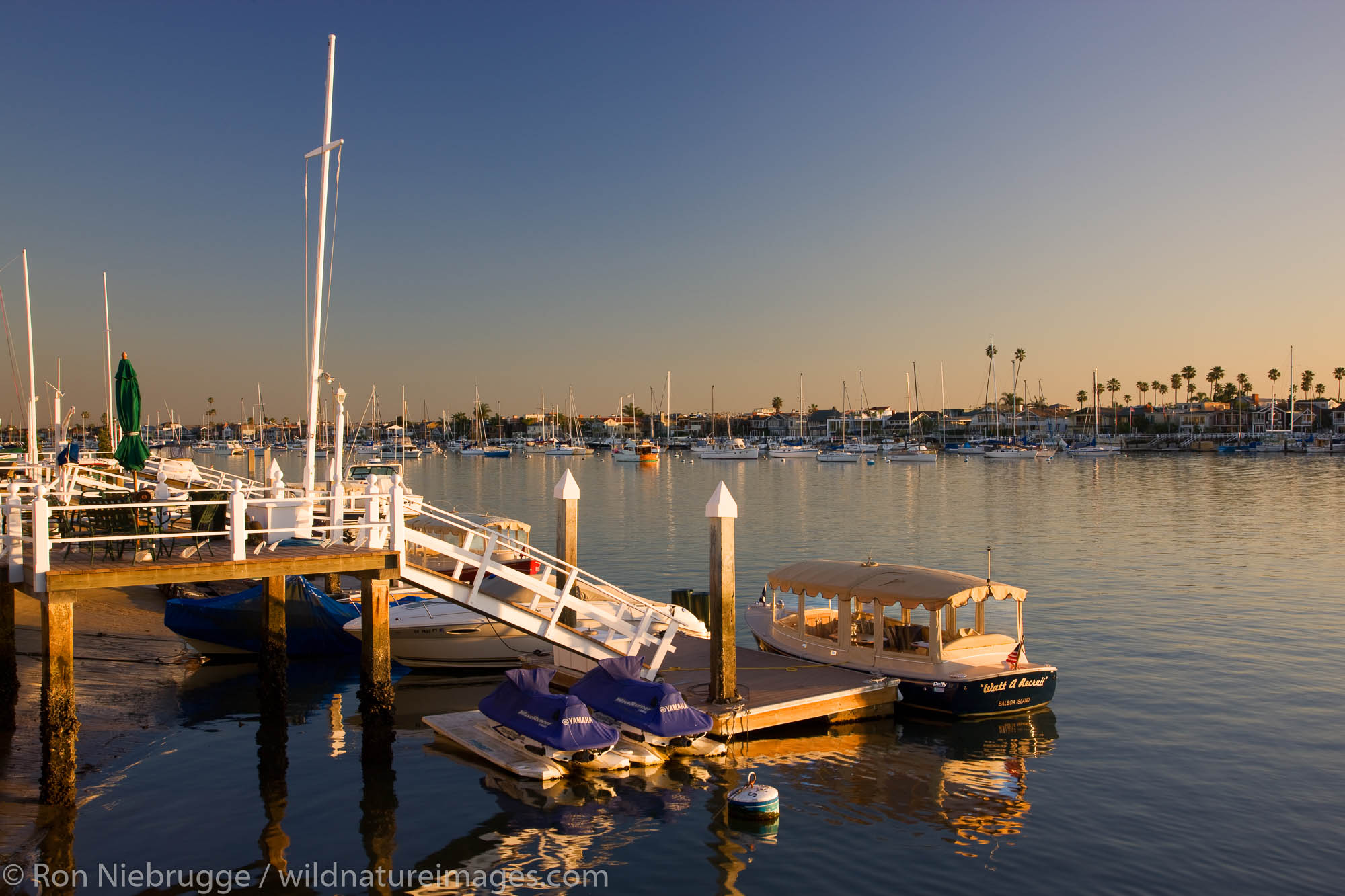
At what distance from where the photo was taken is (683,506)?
2803 inches

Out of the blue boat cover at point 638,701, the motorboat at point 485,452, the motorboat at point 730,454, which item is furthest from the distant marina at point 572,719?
the motorboat at point 485,452

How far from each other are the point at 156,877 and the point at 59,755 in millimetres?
2637

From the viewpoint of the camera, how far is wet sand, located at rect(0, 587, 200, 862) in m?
13.7

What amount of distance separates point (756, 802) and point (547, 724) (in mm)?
3659

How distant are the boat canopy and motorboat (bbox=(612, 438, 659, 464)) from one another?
12368 centimetres

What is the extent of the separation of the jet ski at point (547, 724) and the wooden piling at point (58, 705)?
20.1 ft

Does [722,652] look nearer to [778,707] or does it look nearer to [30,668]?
[778,707]

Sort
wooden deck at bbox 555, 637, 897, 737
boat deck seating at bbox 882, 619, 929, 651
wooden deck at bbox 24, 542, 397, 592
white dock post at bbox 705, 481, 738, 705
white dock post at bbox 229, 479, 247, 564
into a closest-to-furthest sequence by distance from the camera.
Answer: wooden deck at bbox 24, 542, 397, 592 < white dock post at bbox 229, 479, 247, 564 < wooden deck at bbox 555, 637, 897, 737 < white dock post at bbox 705, 481, 738, 705 < boat deck seating at bbox 882, 619, 929, 651

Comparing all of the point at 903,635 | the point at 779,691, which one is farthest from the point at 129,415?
the point at 903,635

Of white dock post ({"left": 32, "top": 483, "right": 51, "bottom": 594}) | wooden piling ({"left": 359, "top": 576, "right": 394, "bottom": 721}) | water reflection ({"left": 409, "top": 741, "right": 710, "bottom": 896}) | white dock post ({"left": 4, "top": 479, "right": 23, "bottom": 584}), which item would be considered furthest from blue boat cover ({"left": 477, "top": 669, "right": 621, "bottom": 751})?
white dock post ({"left": 4, "top": 479, "right": 23, "bottom": 584})

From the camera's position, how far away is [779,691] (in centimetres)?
1806

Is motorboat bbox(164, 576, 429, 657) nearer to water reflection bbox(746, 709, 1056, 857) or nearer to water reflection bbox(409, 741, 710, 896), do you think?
water reflection bbox(409, 741, 710, 896)

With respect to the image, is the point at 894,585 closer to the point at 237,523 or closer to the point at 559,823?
the point at 559,823

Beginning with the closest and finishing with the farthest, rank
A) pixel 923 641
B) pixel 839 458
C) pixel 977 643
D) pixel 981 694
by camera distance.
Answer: pixel 981 694 → pixel 977 643 → pixel 923 641 → pixel 839 458
